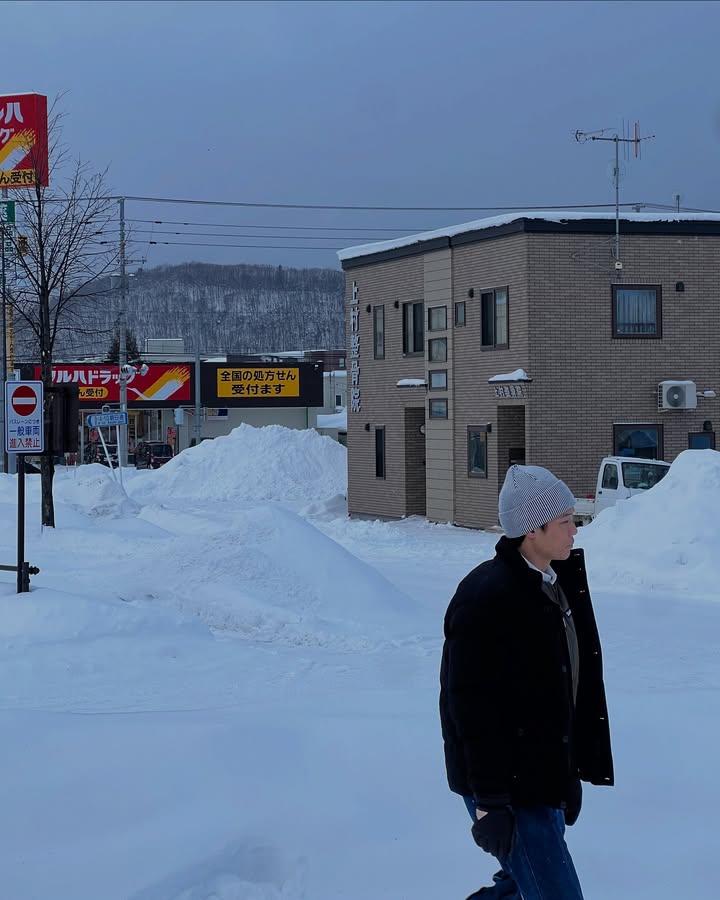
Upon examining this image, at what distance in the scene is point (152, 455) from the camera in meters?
59.8

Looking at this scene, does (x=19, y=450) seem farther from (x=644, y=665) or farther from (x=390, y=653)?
(x=644, y=665)

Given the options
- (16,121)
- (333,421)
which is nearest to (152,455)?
(333,421)

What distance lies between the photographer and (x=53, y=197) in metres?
23.4

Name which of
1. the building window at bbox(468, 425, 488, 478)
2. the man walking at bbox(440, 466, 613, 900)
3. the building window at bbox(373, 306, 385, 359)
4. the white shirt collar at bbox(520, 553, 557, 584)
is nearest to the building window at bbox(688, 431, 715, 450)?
the building window at bbox(468, 425, 488, 478)

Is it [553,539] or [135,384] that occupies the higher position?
[135,384]

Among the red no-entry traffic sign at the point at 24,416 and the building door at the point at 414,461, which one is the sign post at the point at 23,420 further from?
the building door at the point at 414,461

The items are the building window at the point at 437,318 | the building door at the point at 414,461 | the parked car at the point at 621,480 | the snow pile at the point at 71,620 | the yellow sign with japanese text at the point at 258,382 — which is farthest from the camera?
the yellow sign with japanese text at the point at 258,382

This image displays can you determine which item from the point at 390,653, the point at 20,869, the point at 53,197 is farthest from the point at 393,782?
the point at 53,197

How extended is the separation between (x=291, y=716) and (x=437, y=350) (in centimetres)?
2393

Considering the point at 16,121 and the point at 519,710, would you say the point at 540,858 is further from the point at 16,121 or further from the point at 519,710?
the point at 16,121

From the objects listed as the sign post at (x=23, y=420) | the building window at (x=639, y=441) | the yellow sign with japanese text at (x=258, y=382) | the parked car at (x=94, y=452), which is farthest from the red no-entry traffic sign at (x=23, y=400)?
the yellow sign with japanese text at (x=258, y=382)

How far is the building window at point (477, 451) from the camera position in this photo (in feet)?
93.5

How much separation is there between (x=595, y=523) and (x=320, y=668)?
10236 mm

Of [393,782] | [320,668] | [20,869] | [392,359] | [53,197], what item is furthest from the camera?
[392,359]
